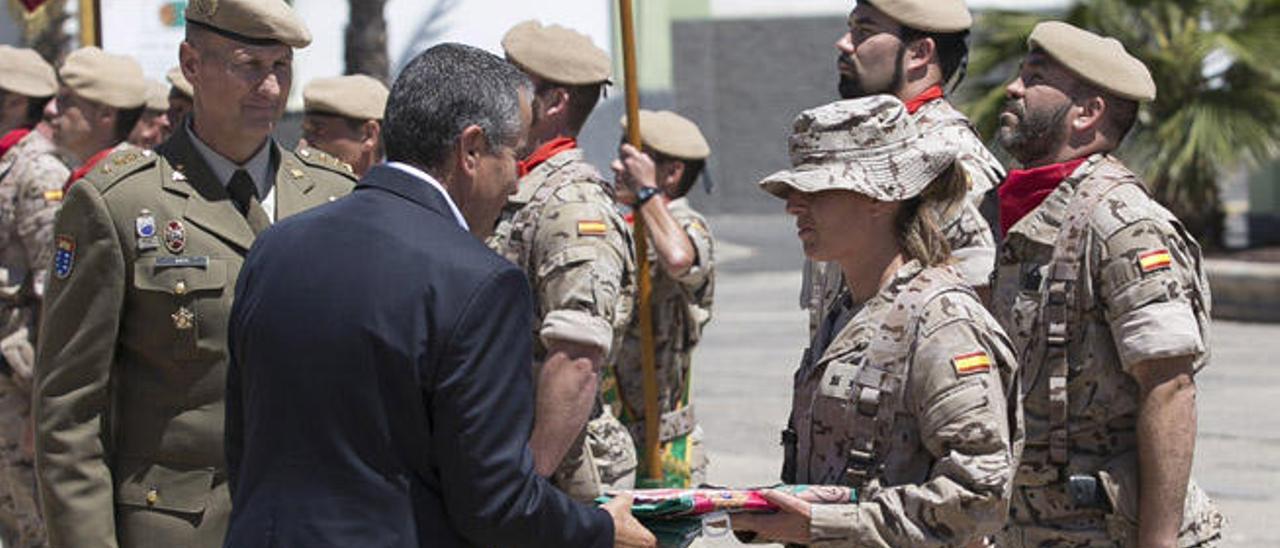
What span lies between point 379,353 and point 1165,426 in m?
2.11

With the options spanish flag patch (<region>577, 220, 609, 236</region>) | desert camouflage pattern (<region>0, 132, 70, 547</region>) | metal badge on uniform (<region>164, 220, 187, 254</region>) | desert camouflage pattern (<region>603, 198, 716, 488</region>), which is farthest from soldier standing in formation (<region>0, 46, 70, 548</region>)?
metal badge on uniform (<region>164, 220, 187, 254</region>)

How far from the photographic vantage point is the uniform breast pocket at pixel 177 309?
4.49 meters

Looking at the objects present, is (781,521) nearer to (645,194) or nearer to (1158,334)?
(1158,334)

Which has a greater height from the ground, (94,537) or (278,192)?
(278,192)

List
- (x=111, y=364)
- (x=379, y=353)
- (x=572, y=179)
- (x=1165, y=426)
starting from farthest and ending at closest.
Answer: (x=572, y=179) → (x=1165, y=426) → (x=111, y=364) → (x=379, y=353)

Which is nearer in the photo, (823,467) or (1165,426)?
(823,467)

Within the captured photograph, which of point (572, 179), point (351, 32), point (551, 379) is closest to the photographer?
point (551, 379)

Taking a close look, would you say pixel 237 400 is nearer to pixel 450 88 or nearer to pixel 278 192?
pixel 450 88

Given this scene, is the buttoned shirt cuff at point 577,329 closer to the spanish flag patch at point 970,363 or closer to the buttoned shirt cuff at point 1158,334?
the buttoned shirt cuff at point 1158,334

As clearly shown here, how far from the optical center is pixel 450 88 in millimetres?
3602

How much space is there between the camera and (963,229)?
520 cm

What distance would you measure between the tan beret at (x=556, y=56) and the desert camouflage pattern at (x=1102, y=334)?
4.47ft

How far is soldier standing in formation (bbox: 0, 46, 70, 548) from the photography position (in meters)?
7.63

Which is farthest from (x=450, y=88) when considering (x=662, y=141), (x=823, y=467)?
(x=662, y=141)
